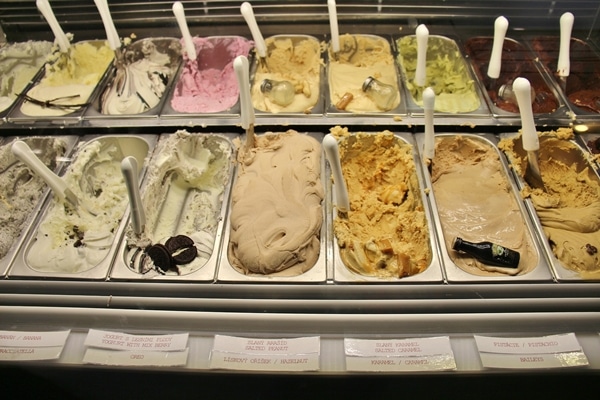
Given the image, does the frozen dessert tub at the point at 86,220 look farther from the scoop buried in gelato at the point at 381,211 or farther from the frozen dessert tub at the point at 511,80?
the frozen dessert tub at the point at 511,80

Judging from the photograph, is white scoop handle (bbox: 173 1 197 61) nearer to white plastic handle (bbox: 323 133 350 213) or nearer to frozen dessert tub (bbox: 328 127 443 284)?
frozen dessert tub (bbox: 328 127 443 284)

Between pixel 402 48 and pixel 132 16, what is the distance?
4.80ft

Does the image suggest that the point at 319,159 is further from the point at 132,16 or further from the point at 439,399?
the point at 132,16

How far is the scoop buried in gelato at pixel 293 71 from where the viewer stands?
2.08 meters

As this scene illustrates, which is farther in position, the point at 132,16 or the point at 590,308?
the point at 132,16

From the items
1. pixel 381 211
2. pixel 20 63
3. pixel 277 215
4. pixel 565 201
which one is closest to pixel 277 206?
pixel 277 215

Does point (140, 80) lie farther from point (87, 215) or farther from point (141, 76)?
point (87, 215)

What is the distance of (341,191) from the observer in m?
1.53

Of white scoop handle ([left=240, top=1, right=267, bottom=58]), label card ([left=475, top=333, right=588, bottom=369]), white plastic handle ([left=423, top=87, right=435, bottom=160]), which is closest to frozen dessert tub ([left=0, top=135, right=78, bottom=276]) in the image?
white scoop handle ([left=240, top=1, right=267, bottom=58])

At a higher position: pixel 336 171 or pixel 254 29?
pixel 254 29

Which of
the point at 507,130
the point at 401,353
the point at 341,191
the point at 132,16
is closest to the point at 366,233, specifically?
the point at 341,191

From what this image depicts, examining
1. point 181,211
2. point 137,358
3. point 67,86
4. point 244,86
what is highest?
point 67,86

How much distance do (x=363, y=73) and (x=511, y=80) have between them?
0.70 metres

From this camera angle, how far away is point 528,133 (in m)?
1.62
